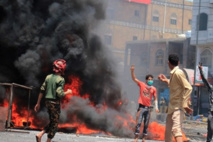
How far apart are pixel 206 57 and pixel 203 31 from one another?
2.77m

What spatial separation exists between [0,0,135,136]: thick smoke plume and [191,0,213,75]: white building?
101 ft

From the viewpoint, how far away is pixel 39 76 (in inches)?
670

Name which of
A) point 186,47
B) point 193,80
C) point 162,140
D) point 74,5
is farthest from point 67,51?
point 186,47

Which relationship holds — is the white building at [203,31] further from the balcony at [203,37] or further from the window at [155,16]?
the window at [155,16]

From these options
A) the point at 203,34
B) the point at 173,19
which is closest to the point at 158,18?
the point at 173,19

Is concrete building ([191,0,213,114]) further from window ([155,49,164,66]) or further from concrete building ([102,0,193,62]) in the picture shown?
concrete building ([102,0,193,62])

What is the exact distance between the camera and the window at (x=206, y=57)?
47194 mm

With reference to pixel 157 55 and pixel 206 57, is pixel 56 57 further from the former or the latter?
pixel 157 55

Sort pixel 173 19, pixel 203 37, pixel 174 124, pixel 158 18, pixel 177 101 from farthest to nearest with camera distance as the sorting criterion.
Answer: pixel 173 19 < pixel 158 18 < pixel 203 37 < pixel 177 101 < pixel 174 124

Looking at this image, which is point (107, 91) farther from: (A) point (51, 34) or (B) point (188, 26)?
(B) point (188, 26)

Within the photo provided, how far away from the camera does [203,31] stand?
48781 mm

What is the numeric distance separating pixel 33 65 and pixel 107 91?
3.32 m

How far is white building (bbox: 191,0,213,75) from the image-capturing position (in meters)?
47.6

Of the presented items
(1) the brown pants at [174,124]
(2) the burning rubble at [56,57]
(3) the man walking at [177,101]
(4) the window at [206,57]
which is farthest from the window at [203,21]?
(1) the brown pants at [174,124]
